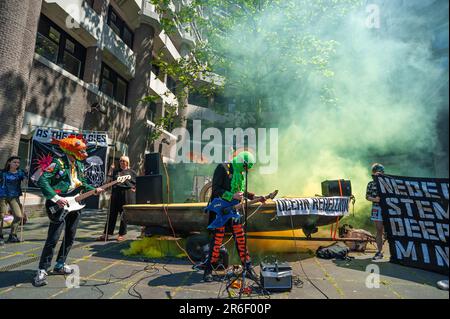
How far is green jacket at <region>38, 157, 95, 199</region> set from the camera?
3.72 m

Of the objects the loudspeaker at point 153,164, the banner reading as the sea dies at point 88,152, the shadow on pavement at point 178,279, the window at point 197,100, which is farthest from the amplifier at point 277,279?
the window at point 197,100

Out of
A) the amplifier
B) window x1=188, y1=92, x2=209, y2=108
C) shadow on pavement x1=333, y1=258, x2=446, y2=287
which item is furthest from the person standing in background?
window x1=188, y1=92, x2=209, y2=108

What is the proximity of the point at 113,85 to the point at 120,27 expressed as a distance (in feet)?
12.0

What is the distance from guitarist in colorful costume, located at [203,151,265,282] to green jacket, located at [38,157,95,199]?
87.6 inches

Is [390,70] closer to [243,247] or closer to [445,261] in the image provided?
[445,261]

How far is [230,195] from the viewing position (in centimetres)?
411

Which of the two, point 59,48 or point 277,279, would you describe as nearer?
point 277,279

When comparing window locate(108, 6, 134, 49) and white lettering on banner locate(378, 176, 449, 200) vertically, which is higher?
window locate(108, 6, 134, 49)

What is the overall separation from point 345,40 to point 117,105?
1284 cm

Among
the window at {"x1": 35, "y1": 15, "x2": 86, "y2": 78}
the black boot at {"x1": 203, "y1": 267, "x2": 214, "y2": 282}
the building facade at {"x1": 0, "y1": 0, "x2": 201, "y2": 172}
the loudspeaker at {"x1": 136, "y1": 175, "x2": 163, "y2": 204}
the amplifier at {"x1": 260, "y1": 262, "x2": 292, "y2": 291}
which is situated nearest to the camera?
the amplifier at {"x1": 260, "y1": 262, "x2": 292, "y2": 291}

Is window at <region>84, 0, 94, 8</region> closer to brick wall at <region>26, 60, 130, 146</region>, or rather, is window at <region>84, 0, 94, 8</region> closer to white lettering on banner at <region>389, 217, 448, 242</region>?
brick wall at <region>26, 60, 130, 146</region>

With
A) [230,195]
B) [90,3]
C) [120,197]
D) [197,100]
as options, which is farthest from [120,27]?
[230,195]

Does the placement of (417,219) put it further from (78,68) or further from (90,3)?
(90,3)
